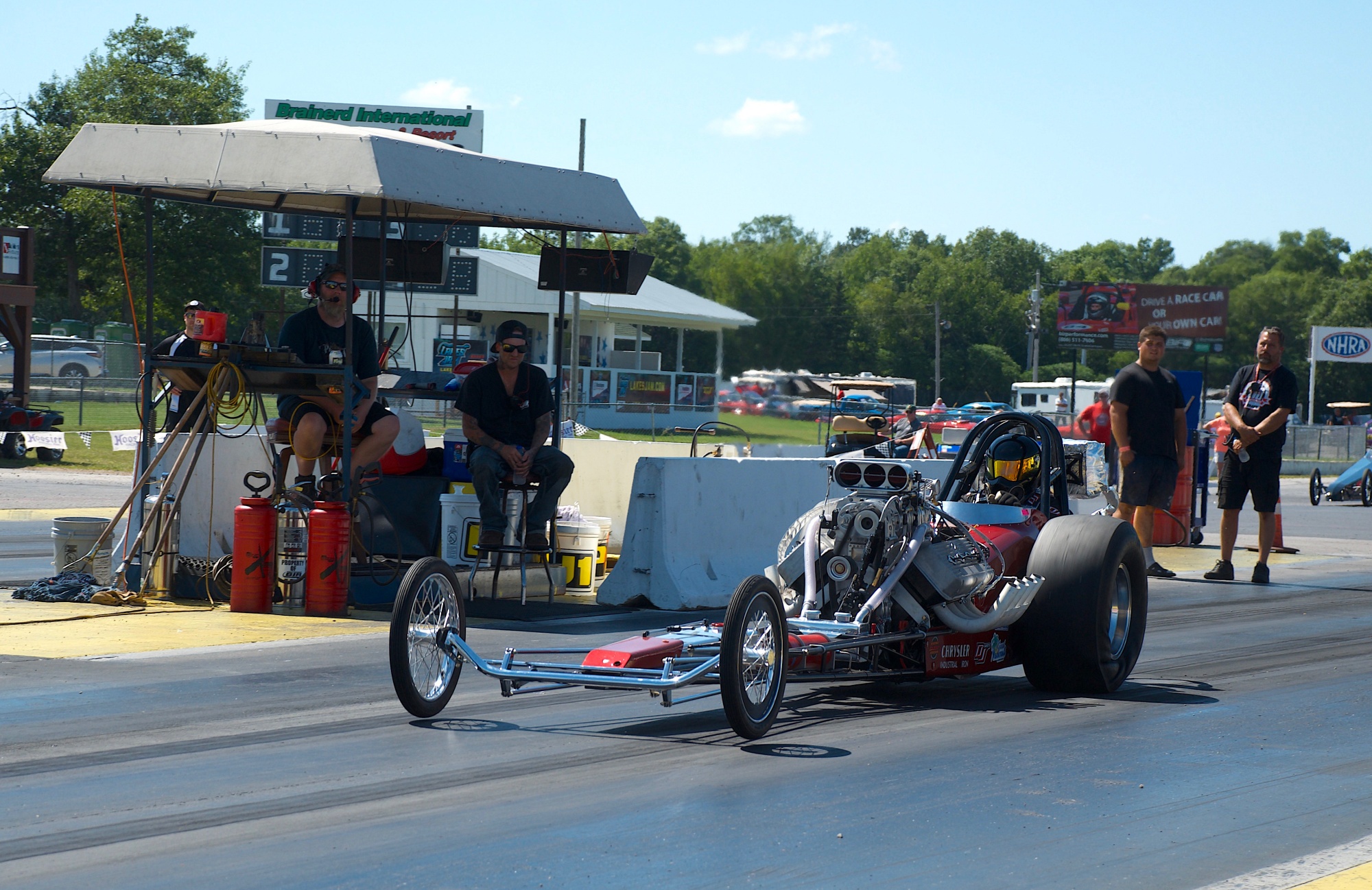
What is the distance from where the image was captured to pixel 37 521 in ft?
57.4

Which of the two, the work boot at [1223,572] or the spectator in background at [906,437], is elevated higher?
the spectator in background at [906,437]

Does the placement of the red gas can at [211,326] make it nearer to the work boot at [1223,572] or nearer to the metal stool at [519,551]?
the metal stool at [519,551]

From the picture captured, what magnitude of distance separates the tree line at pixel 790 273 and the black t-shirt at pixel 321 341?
321 centimetres

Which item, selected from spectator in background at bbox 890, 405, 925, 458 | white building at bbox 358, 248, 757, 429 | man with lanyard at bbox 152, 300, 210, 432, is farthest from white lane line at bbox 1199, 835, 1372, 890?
white building at bbox 358, 248, 757, 429

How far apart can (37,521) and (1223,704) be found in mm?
14295

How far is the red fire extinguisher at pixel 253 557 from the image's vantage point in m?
10.1

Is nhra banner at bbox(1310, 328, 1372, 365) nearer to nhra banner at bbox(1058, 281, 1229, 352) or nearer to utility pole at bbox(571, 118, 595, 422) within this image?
nhra banner at bbox(1058, 281, 1229, 352)

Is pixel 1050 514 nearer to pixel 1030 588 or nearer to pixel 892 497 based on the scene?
pixel 1030 588

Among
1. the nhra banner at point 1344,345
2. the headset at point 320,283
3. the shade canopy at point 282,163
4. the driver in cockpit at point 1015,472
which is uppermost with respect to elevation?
the nhra banner at point 1344,345

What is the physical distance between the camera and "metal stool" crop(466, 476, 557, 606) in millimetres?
10594

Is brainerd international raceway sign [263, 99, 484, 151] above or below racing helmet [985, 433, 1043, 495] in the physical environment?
above

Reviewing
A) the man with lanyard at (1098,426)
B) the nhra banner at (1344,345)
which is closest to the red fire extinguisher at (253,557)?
the man with lanyard at (1098,426)

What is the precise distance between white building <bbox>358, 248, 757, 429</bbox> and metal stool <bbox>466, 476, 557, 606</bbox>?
27.8m

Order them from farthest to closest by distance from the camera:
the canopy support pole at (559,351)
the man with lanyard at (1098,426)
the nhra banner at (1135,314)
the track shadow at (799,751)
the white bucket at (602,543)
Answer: the nhra banner at (1135,314), the man with lanyard at (1098,426), the white bucket at (602,543), the canopy support pole at (559,351), the track shadow at (799,751)
